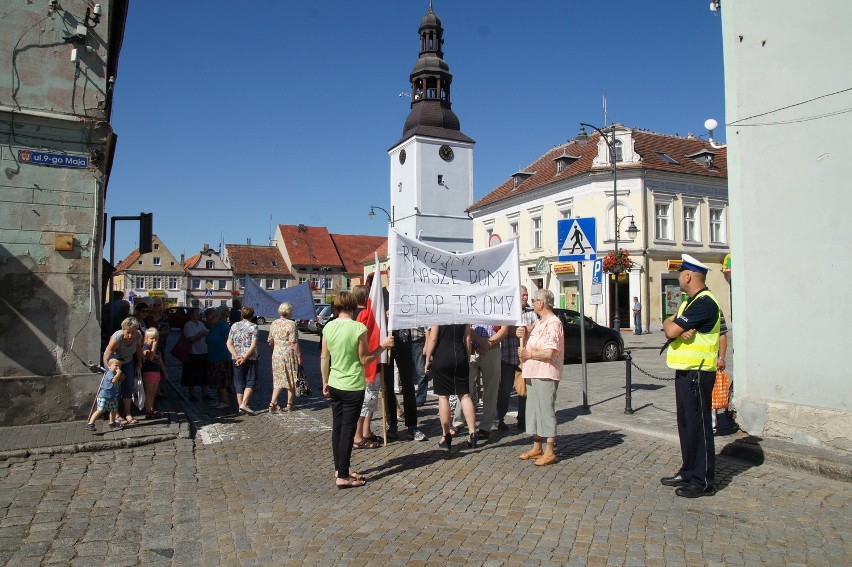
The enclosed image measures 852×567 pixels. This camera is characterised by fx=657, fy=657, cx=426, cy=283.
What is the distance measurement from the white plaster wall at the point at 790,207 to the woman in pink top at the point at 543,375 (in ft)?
8.01

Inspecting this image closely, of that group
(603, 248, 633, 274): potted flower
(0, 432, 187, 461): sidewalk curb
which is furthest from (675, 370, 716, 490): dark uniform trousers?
(603, 248, 633, 274): potted flower

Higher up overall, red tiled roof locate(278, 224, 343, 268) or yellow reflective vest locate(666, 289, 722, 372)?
red tiled roof locate(278, 224, 343, 268)

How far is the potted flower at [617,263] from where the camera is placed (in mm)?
31453

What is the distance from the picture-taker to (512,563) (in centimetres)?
438

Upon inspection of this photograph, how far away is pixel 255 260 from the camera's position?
302 feet

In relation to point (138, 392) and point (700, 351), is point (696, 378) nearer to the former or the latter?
point (700, 351)

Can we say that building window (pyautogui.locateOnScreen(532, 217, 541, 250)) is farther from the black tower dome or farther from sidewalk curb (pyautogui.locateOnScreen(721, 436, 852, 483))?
sidewalk curb (pyautogui.locateOnScreen(721, 436, 852, 483))

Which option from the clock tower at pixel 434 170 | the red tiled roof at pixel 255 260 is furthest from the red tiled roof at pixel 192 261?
the clock tower at pixel 434 170

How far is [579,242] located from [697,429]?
505cm

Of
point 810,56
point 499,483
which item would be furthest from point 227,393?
point 810,56

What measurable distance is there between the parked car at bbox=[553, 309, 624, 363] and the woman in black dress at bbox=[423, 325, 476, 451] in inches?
396

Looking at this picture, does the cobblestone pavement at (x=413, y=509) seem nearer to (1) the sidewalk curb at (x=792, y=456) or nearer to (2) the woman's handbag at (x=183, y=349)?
(1) the sidewalk curb at (x=792, y=456)

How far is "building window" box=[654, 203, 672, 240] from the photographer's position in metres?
36.9

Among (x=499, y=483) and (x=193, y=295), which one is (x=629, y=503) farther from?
(x=193, y=295)
